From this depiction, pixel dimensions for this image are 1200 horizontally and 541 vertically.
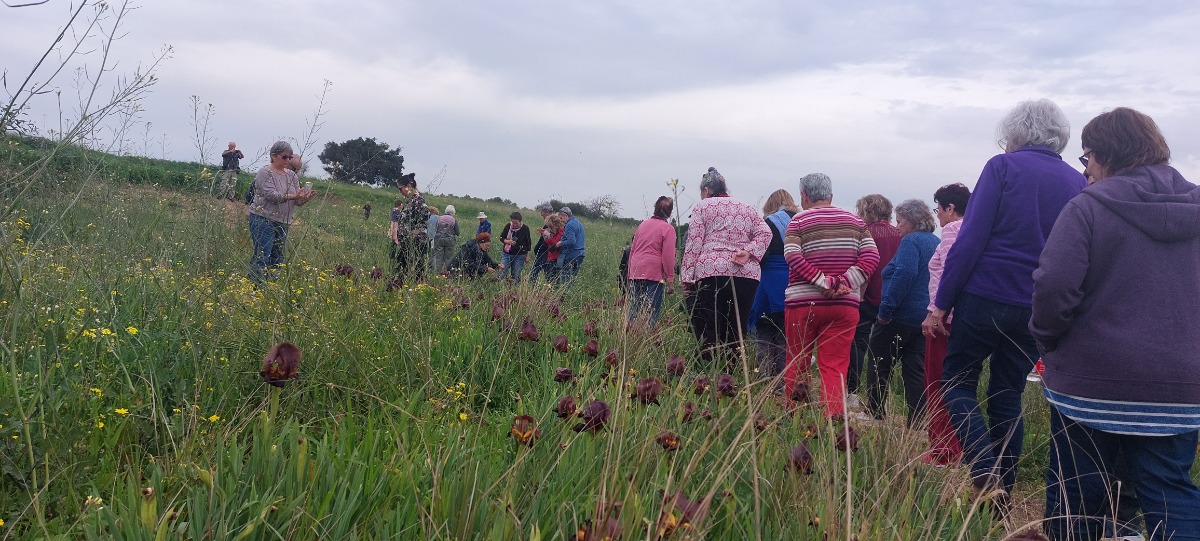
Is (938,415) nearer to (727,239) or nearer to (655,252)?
(727,239)

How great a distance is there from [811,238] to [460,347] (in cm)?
217

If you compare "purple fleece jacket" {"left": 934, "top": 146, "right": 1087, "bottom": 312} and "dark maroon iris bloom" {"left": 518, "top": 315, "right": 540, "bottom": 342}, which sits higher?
"purple fleece jacket" {"left": 934, "top": 146, "right": 1087, "bottom": 312}

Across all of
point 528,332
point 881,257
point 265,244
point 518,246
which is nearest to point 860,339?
point 881,257

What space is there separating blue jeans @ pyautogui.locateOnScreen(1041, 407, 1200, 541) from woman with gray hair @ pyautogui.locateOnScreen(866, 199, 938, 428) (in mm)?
2078

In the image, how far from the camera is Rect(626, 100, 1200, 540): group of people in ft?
8.94

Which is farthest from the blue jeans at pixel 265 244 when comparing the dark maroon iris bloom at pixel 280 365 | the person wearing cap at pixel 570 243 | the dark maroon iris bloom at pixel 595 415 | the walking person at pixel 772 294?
the person wearing cap at pixel 570 243

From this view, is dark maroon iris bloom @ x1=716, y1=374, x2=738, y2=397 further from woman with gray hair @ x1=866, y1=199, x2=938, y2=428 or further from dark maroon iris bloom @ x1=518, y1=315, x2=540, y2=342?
woman with gray hair @ x1=866, y1=199, x2=938, y2=428

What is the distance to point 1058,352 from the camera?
294cm

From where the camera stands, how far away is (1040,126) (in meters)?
3.71

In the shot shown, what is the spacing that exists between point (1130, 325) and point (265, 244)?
19.0 feet

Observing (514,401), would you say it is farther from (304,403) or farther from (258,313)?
(258,313)

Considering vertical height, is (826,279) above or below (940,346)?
above

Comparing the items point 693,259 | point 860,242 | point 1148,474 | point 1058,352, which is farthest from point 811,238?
point 1148,474

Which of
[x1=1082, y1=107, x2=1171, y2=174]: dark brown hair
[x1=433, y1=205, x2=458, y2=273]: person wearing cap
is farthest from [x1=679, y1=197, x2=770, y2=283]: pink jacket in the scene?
[x1=433, y1=205, x2=458, y2=273]: person wearing cap
